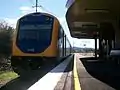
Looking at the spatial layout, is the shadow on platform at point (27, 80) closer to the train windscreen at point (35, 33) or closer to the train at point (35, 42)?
the train at point (35, 42)

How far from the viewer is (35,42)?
70.8 ft

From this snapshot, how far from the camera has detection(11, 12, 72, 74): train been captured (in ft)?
69.5

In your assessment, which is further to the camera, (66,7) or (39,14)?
(66,7)

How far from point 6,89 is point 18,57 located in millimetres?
5702

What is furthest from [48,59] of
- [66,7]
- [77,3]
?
[66,7]

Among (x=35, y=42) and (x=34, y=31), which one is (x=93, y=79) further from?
(x=34, y=31)

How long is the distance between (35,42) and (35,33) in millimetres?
591

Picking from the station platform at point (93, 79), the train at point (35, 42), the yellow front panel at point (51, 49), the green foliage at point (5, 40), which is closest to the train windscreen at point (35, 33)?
the train at point (35, 42)

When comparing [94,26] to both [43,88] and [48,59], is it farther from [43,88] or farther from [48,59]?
[43,88]

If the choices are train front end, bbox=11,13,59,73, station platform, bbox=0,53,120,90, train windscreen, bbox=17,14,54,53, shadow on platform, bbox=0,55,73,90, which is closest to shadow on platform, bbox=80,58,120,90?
station platform, bbox=0,53,120,90

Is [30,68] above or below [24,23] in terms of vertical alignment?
below

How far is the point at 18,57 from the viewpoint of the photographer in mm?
21344

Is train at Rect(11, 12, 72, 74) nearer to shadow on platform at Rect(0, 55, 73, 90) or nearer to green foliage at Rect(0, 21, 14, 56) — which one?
shadow on platform at Rect(0, 55, 73, 90)

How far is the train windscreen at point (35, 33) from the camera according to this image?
21.5 metres
